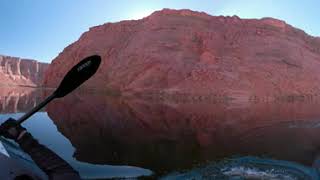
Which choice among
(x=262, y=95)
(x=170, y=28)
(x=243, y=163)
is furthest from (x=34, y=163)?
(x=170, y=28)

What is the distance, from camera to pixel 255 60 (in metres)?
108

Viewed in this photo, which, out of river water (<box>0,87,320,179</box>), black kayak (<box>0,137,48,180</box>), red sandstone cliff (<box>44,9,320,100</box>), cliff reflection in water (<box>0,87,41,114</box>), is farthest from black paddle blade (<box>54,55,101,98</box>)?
red sandstone cliff (<box>44,9,320,100</box>)

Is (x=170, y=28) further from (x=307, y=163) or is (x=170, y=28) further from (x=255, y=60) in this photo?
(x=307, y=163)

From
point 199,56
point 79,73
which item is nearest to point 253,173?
point 79,73

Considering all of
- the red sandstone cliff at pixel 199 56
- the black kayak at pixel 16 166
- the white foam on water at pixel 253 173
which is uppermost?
the red sandstone cliff at pixel 199 56

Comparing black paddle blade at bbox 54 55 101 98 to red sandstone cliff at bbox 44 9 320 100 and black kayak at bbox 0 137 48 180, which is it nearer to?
black kayak at bbox 0 137 48 180

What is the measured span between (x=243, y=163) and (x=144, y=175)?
2.96 meters

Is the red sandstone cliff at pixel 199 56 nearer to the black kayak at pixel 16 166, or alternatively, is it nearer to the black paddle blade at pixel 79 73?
the black paddle blade at pixel 79 73

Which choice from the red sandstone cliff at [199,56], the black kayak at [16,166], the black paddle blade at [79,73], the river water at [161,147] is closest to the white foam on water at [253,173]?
the river water at [161,147]

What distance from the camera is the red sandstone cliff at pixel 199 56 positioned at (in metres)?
101

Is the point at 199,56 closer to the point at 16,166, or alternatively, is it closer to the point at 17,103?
the point at 17,103

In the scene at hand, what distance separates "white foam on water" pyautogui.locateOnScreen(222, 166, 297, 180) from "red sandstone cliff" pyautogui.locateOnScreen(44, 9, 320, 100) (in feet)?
279

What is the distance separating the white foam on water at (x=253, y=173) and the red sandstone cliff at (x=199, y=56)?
85079 millimetres

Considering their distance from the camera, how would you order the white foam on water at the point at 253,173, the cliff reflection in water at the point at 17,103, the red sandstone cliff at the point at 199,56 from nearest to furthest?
the white foam on water at the point at 253,173, the cliff reflection in water at the point at 17,103, the red sandstone cliff at the point at 199,56
